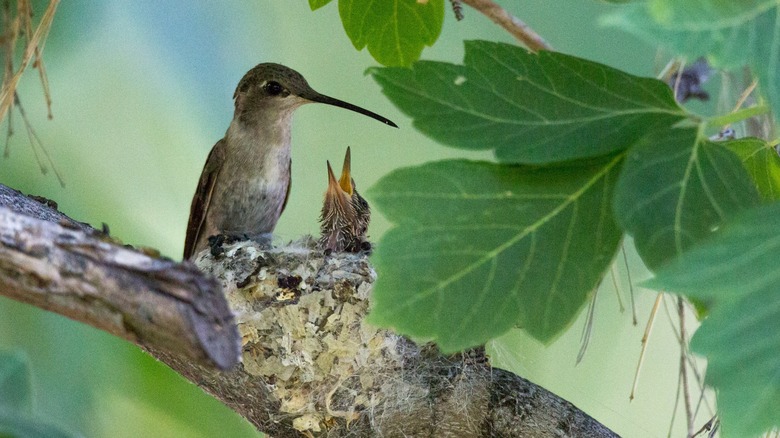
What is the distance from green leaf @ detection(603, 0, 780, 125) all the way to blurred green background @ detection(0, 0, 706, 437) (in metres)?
2.27

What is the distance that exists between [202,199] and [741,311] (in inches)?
94.1

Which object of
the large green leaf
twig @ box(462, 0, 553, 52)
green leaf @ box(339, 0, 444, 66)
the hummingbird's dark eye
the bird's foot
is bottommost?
the large green leaf

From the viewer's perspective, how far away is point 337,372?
2.01 m

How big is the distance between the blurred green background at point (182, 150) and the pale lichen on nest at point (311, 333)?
832 mm

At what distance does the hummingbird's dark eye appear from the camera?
2.86 m

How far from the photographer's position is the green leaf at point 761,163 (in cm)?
104

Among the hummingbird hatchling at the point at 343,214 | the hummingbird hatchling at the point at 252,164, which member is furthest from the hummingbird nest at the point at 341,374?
the hummingbird hatchling at the point at 252,164

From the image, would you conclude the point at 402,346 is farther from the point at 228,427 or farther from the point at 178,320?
the point at 228,427

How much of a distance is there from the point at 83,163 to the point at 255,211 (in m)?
0.92

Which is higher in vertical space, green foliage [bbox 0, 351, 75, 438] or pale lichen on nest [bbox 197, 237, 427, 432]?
pale lichen on nest [bbox 197, 237, 427, 432]

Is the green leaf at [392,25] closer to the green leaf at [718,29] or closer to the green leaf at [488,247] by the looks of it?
the green leaf at [488,247]

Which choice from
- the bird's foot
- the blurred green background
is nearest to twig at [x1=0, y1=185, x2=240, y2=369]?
the bird's foot

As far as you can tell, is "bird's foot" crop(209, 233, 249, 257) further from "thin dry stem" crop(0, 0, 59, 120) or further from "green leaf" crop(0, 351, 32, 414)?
"green leaf" crop(0, 351, 32, 414)

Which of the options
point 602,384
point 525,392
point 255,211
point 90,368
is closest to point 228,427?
point 90,368
